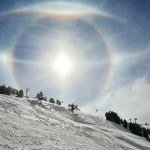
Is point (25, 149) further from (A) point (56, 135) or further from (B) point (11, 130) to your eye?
(A) point (56, 135)

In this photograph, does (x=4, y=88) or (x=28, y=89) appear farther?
(x=28, y=89)

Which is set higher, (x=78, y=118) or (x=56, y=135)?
(x=78, y=118)

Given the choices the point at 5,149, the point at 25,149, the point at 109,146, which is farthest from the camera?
the point at 109,146

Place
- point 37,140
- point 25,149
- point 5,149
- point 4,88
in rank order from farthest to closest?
point 4,88, point 37,140, point 25,149, point 5,149

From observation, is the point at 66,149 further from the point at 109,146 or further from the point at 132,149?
the point at 132,149

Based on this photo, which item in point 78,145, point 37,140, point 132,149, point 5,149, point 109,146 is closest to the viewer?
point 5,149

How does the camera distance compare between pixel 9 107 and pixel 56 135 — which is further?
pixel 9 107

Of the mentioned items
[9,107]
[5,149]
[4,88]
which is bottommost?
[5,149]

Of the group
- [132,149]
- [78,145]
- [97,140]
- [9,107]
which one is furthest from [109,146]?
[9,107]

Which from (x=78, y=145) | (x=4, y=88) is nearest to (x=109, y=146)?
(x=78, y=145)
